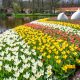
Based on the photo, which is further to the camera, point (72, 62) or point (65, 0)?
point (65, 0)

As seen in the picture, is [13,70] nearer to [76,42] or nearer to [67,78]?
[67,78]

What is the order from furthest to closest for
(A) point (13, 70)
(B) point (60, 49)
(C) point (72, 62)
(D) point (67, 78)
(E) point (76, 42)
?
(E) point (76, 42) → (B) point (60, 49) → (C) point (72, 62) → (D) point (67, 78) → (A) point (13, 70)

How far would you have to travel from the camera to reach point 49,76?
15.4 ft

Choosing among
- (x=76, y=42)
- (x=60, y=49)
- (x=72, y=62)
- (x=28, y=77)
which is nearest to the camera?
(x=28, y=77)

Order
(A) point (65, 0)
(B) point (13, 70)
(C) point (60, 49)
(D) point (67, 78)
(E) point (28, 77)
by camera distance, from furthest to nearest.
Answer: (A) point (65, 0), (C) point (60, 49), (D) point (67, 78), (B) point (13, 70), (E) point (28, 77)

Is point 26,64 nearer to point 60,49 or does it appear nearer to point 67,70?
point 67,70

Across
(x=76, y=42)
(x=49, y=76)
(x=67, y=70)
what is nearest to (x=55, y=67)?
(x=67, y=70)

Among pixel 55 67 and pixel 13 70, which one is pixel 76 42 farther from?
pixel 13 70

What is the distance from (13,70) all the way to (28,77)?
0.41m

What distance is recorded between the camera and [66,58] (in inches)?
221

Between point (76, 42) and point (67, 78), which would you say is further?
point (76, 42)

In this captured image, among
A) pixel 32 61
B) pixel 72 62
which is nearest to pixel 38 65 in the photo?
pixel 32 61

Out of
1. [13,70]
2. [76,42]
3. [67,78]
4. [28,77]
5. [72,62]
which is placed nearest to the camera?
[28,77]

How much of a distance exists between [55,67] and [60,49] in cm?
83
